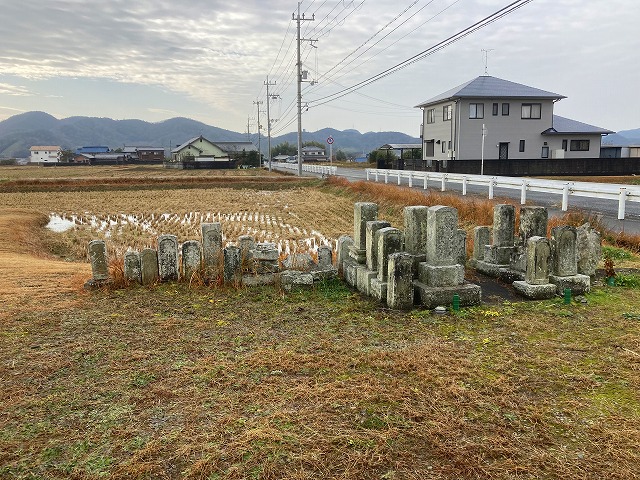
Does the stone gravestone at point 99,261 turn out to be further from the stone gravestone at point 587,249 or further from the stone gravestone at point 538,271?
the stone gravestone at point 587,249

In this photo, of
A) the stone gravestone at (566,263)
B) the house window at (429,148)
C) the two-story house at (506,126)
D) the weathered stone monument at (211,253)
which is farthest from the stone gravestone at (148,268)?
the house window at (429,148)

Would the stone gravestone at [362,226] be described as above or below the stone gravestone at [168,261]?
above

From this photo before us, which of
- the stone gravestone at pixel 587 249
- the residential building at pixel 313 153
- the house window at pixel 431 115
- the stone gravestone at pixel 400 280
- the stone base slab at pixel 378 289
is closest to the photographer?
the stone gravestone at pixel 400 280

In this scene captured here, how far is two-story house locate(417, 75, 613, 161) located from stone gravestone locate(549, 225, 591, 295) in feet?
97.3

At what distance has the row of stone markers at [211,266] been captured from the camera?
23.4 ft

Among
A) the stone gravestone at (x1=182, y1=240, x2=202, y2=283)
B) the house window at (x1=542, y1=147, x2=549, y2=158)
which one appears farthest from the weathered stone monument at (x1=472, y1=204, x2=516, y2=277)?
the house window at (x1=542, y1=147, x2=549, y2=158)

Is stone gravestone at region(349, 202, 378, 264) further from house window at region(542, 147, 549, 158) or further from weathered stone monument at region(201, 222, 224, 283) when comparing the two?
house window at region(542, 147, 549, 158)

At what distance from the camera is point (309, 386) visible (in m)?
3.96

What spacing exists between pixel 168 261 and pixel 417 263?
12.0 feet

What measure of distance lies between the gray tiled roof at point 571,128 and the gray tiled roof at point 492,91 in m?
2.48

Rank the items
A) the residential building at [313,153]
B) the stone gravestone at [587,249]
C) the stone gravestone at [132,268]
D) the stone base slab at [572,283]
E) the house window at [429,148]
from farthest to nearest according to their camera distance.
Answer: the residential building at [313,153]
the house window at [429,148]
the stone gravestone at [132,268]
the stone gravestone at [587,249]
the stone base slab at [572,283]

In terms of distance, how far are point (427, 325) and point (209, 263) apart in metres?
3.44

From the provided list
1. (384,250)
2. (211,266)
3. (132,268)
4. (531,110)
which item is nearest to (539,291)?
(384,250)

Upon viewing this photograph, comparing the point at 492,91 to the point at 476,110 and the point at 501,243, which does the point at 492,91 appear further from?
the point at 501,243
